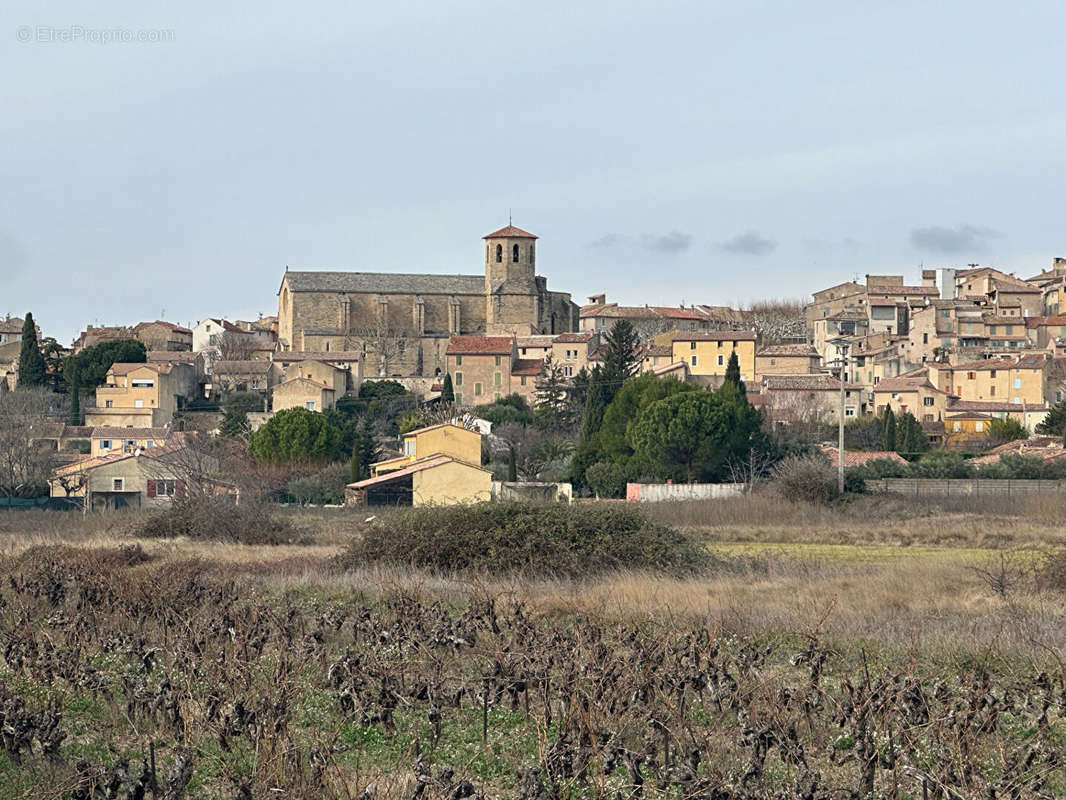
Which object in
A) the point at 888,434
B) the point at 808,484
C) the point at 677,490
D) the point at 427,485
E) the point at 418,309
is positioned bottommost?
the point at 677,490

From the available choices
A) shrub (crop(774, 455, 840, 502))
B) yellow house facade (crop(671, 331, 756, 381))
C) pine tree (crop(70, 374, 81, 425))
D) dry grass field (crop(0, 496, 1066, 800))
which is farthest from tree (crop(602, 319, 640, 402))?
dry grass field (crop(0, 496, 1066, 800))

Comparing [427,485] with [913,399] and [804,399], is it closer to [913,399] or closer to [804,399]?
[804,399]

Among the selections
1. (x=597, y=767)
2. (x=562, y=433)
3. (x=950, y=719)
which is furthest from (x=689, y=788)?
(x=562, y=433)

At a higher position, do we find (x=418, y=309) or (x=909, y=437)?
(x=418, y=309)

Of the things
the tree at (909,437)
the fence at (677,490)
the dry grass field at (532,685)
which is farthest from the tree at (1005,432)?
the dry grass field at (532,685)

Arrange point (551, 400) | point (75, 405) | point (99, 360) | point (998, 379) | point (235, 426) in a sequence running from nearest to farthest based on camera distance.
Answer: point (235, 426), point (75, 405), point (551, 400), point (998, 379), point (99, 360)

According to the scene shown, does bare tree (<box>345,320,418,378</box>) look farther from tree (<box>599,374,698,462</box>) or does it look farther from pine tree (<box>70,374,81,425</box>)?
tree (<box>599,374,698,462</box>)

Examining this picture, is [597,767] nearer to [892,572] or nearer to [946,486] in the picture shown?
[892,572]

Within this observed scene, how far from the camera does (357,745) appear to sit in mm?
9562

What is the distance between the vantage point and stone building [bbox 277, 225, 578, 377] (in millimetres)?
82312

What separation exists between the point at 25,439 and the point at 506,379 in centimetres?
2861

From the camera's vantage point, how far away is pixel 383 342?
81625 millimetres

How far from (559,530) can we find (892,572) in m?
4.52

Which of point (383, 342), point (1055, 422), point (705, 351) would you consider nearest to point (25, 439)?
point (705, 351)
